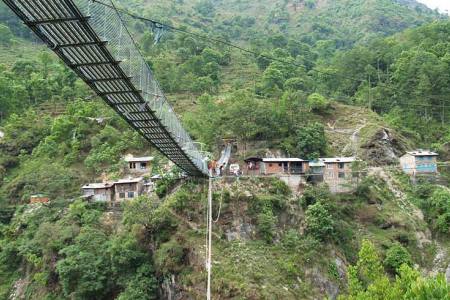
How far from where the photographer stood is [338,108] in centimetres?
3594

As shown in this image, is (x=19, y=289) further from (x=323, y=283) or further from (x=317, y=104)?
(x=317, y=104)

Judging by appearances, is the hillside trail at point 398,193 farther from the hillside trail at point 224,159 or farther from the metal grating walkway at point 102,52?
the metal grating walkway at point 102,52

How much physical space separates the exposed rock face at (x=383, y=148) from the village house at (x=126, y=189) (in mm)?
14945

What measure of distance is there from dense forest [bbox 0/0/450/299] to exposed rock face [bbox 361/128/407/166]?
14 cm

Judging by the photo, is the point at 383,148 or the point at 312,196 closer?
the point at 312,196

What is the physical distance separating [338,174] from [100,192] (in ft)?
46.2

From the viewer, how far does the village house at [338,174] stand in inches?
978

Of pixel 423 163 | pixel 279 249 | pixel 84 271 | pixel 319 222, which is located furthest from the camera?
pixel 423 163

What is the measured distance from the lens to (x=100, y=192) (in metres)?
26.0

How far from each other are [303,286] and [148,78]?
12.1 m

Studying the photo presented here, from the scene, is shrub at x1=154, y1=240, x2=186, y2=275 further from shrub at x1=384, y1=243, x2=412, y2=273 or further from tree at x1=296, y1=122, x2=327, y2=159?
tree at x1=296, y1=122, x2=327, y2=159

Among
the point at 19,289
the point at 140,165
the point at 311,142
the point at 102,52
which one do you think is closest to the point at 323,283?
the point at 311,142

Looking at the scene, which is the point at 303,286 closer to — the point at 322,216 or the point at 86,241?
the point at 322,216

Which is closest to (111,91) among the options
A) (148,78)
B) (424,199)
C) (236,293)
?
(148,78)
